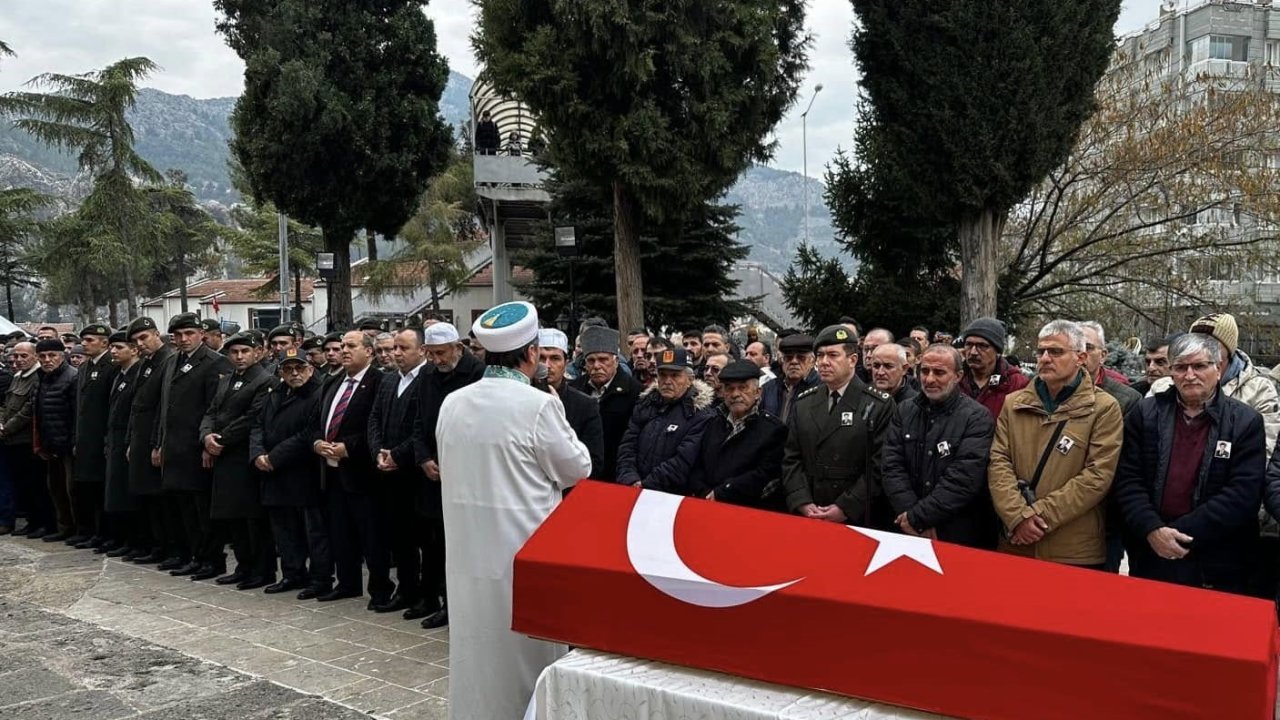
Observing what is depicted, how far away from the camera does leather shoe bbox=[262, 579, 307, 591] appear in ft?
24.3

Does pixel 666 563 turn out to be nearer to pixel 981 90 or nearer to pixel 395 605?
pixel 395 605

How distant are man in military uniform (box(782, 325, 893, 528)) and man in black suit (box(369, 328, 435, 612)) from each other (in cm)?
273

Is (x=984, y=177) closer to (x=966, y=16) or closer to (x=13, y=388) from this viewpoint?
(x=966, y=16)

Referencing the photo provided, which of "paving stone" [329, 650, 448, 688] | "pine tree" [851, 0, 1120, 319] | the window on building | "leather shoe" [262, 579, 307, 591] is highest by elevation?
the window on building

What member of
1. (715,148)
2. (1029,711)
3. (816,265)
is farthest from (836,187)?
(1029,711)

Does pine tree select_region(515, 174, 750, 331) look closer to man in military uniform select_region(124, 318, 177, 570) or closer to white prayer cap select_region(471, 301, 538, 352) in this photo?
man in military uniform select_region(124, 318, 177, 570)

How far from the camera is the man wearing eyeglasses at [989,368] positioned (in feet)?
17.2

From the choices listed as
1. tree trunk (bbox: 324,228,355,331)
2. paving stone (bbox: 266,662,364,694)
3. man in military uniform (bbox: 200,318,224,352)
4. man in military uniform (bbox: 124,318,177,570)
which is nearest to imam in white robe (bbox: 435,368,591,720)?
paving stone (bbox: 266,662,364,694)

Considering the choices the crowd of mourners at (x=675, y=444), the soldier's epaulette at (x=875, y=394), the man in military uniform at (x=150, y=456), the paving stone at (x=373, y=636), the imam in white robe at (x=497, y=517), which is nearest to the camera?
the imam in white robe at (x=497, y=517)

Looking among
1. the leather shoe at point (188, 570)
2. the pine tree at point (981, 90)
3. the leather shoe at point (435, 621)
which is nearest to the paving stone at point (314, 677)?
the leather shoe at point (435, 621)

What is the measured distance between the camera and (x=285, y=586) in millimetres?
7430

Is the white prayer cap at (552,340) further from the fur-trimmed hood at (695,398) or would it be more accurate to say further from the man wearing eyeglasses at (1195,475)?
the man wearing eyeglasses at (1195,475)

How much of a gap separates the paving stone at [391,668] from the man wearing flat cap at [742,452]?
169 cm

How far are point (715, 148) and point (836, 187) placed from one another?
5492 millimetres
